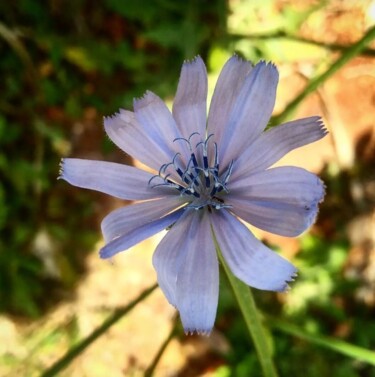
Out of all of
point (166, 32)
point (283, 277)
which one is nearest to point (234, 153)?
point (283, 277)

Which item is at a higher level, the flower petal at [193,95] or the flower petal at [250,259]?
the flower petal at [193,95]

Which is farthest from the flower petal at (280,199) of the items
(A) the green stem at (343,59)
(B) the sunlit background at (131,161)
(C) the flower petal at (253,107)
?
(B) the sunlit background at (131,161)

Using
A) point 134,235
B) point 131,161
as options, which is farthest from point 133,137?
point 131,161

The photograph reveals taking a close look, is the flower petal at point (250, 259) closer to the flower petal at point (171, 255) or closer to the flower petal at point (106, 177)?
the flower petal at point (171, 255)

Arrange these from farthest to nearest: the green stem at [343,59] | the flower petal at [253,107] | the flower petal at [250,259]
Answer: the green stem at [343,59] → the flower petal at [253,107] → the flower petal at [250,259]

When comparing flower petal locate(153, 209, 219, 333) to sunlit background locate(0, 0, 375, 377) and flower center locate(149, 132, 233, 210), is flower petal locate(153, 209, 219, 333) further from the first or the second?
sunlit background locate(0, 0, 375, 377)

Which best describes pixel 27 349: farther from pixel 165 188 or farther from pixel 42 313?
pixel 165 188

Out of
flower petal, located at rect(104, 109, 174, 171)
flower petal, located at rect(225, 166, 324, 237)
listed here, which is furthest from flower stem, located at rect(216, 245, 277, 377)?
flower petal, located at rect(104, 109, 174, 171)
